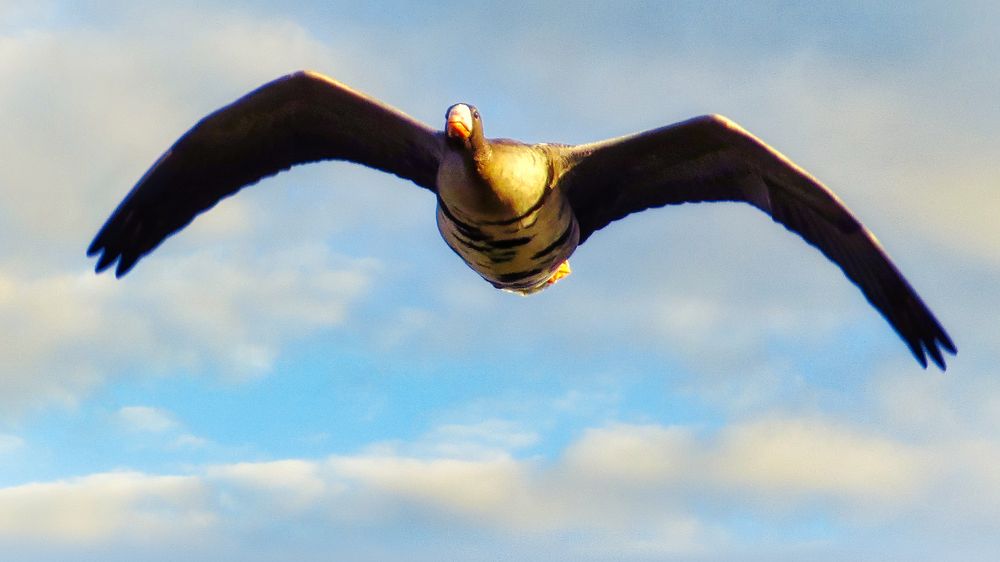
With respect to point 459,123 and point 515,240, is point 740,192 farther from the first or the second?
point 459,123

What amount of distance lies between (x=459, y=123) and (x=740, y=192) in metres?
3.42

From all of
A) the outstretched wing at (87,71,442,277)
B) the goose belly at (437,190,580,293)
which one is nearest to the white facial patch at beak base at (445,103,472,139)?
the goose belly at (437,190,580,293)

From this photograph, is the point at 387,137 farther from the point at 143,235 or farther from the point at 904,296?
the point at 904,296

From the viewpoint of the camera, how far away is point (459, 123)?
35.2 ft

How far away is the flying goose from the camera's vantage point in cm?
1209

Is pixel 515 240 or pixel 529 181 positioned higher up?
pixel 529 181

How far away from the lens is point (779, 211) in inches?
506

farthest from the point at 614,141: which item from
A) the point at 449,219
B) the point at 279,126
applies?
the point at 279,126

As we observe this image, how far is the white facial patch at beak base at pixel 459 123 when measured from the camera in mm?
10742

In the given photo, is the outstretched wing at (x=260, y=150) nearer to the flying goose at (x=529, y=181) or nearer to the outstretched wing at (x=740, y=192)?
the flying goose at (x=529, y=181)

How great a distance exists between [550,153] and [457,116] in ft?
5.21

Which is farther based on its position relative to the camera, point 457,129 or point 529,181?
point 529,181

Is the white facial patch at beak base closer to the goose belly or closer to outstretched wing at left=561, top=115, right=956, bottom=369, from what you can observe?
the goose belly

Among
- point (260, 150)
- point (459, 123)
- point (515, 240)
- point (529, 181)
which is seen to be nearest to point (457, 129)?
point (459, 123)
